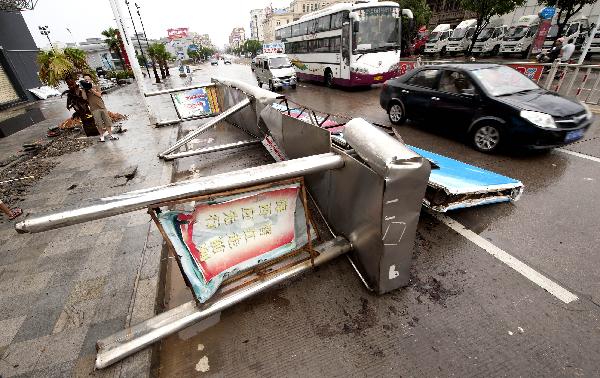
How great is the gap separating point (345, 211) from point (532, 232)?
2.53m

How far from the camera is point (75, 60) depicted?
8.80 m

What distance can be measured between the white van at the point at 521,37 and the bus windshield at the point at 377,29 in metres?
17.0

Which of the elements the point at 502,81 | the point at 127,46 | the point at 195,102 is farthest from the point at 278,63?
the point at 502,81

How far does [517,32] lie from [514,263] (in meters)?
28.9

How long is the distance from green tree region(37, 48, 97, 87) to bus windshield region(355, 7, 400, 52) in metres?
10.7

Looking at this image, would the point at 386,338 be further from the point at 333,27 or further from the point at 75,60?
the point at 333,27

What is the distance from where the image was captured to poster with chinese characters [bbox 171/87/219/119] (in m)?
7.79

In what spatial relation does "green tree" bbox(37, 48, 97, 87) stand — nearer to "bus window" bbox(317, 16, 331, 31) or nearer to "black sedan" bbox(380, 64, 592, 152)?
"black sedan" bbox(380, 64, 592, 152)

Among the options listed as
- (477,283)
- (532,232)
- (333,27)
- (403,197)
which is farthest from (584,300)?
(333,27)

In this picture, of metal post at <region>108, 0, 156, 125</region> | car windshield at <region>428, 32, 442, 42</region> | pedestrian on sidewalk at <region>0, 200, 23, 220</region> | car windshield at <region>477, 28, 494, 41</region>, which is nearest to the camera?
pedestrian on sidewalk at <region>0, 200, 23, 220</region>

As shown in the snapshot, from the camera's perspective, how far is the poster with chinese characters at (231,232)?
1.99m

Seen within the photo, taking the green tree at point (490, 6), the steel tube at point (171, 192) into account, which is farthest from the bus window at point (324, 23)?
the green tree at point (490, 6)

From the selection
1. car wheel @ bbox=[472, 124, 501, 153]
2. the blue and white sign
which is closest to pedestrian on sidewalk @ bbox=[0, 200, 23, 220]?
car wheel @ bbox=[472, 124, 501, 153]

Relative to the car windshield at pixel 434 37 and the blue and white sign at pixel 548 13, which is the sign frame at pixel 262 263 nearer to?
the blue and white sign at pixel 548 13
